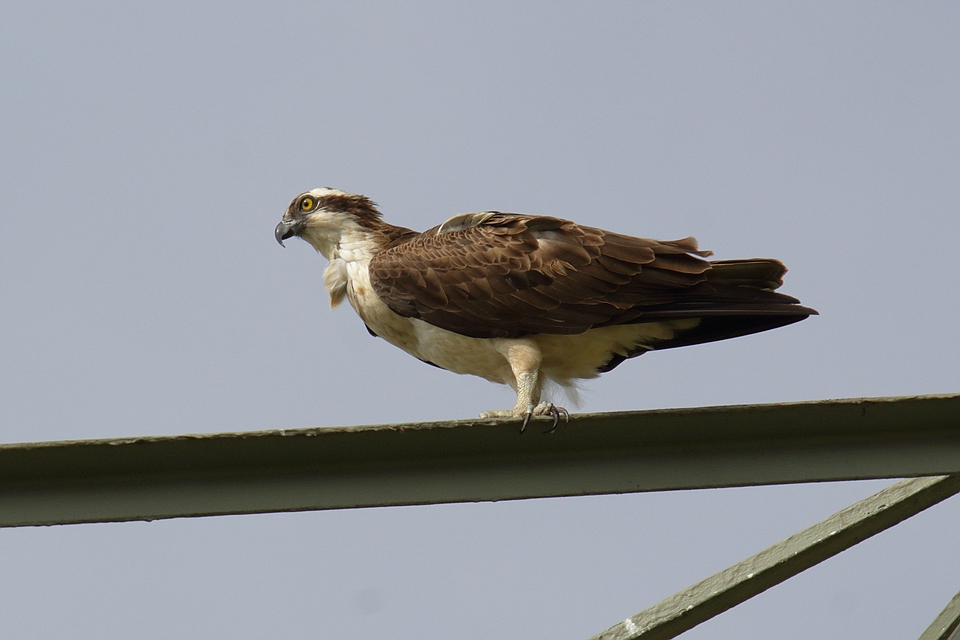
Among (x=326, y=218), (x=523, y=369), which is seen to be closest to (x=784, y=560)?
(x=523, y=369)

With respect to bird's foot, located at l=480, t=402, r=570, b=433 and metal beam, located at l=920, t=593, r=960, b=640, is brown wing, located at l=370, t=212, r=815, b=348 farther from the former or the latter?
metal beam, located at l=920, t=593, r=960, b=640

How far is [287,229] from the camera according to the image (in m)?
6.90

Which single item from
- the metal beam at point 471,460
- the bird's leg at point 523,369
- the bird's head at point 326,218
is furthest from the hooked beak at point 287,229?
the metal beam at point 471,460

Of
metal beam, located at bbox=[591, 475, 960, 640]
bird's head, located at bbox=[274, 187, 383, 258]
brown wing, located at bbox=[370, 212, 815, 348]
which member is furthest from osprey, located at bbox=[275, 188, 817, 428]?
metal beam, located at bbox=[591, 475, 960, 640]

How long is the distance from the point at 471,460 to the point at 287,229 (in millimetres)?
4011

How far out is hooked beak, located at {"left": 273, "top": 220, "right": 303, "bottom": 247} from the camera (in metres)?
6.88

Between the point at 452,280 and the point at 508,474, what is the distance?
2.75m

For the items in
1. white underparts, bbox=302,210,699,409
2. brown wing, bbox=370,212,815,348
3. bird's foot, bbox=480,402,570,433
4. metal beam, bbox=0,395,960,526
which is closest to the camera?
metal beam, bbox=0,395,960,526

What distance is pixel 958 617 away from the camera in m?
3.32

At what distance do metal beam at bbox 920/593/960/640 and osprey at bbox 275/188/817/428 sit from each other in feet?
6.93

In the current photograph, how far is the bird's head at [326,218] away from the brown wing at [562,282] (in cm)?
72

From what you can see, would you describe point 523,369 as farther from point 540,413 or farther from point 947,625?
point 947,625

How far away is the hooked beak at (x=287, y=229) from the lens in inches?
271

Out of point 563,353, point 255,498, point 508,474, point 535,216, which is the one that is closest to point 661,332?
point 563,353
